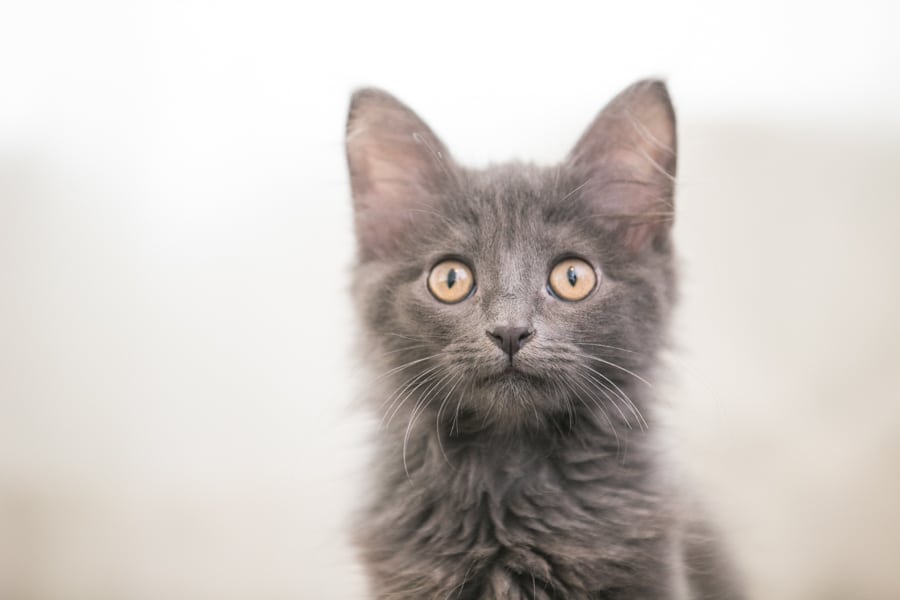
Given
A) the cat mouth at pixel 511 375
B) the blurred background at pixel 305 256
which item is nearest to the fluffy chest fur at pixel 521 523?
the cat mouth at pixel 511 375

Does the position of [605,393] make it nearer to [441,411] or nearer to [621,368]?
[621,368]

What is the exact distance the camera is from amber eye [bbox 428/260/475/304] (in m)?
1.14

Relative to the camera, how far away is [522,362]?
1.03m

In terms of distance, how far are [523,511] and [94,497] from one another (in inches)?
43.4

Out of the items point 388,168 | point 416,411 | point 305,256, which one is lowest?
point 416,411

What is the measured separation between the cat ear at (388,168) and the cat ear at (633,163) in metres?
0.22

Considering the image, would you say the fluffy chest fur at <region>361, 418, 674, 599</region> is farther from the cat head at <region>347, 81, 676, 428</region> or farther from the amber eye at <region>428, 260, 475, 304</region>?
the amber eye at <region>428, 260, 475, 304</region>

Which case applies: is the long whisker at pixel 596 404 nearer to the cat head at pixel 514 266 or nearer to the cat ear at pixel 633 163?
the cat head at pixel 514 266

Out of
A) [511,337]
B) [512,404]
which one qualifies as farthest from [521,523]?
[511,337]

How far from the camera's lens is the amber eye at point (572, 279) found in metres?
1.13

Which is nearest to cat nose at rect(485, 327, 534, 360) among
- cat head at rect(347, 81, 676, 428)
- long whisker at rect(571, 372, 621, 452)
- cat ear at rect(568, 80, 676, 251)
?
cat head at rect(347, 81, 676, 428)

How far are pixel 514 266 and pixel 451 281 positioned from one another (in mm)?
97

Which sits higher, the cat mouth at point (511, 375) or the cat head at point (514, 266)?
the cat head at point (514, 266)

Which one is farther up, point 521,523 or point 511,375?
point 511,375
